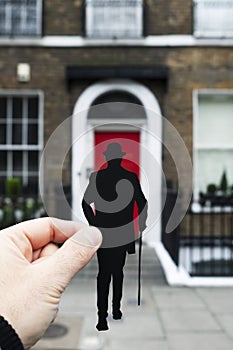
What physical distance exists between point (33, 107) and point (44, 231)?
27.6 feet

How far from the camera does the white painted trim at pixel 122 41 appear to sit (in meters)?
8.25

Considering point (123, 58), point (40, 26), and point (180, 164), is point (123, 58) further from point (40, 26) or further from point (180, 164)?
point (180, 164)

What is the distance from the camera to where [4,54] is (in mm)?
8625

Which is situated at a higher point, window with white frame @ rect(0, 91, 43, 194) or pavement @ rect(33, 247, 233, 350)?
window with white frame @ rect(0, 91, 43, 194)

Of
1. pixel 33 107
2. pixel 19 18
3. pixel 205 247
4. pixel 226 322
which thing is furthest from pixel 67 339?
pixel 19 18

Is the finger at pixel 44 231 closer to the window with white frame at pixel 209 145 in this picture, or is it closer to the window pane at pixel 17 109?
the window with white frame at pixel 209 145

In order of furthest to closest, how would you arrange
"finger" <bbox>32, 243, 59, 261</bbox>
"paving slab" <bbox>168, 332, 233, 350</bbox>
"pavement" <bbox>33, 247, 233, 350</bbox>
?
"pavement" <bbox>33, 247, 233, 350</bbox> → "paving slab" <bbox>168, 332, 233, 350</bbox> → "finger" <bbox>32, 243, 59, 261</bbox>

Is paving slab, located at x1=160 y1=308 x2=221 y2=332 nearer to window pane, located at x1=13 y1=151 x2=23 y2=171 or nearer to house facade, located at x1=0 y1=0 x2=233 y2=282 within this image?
house facade, located at x1=0 y1=0 x2=233 y2=282

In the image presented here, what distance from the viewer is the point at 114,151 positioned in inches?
17.9

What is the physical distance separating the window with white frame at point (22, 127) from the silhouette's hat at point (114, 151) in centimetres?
818

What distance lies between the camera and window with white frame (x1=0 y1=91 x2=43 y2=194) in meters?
8.59

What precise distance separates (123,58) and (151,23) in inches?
32.4

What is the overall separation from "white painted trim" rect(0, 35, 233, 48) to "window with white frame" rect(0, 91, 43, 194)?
96 cm

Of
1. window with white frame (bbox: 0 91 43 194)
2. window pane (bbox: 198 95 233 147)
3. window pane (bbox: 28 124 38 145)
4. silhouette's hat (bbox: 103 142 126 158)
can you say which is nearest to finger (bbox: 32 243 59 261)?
silhouette's hat (bbox: 103 142 126 158)
